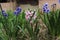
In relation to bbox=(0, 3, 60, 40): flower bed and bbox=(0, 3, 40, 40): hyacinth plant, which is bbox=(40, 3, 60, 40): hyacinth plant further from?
bbox=(0, 3, 40, 40): hyacinth plant

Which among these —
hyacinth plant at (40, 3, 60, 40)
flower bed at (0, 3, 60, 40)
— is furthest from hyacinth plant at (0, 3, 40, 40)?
hyacinth plant at (40, 3, 60, 40)

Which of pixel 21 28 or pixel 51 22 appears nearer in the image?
pixel 21 28

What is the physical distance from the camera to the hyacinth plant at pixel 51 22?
4.92 metres

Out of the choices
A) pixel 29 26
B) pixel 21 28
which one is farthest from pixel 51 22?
pixel 21 28

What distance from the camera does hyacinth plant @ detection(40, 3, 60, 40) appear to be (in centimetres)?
492

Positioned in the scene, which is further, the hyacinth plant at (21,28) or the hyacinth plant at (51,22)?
the hyacinth plant at (51,22)

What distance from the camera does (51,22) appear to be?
491cm

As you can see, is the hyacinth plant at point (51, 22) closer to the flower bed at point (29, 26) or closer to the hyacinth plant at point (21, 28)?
the flower bed at point (29, 26)

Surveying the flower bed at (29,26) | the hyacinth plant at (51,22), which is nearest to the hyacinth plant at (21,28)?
the flower bed at (29,26)

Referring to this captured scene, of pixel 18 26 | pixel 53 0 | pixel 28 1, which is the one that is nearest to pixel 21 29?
pixel 18 26

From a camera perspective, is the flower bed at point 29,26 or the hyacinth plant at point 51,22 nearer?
the flower bed at point 29,26

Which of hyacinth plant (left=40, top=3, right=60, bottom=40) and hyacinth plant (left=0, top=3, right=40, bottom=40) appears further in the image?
hyacinth plant (left=40, top=3, right=60, bottom=40)

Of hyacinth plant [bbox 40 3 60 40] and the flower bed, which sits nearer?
the flower bed

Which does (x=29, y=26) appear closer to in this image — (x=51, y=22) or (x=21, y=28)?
(x=21, y=28)
